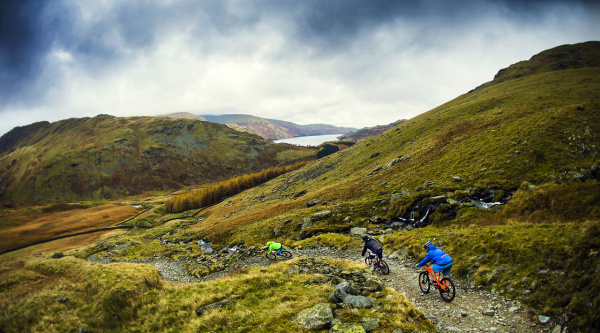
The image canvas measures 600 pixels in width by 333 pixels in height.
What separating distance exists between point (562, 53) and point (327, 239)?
190391 mm

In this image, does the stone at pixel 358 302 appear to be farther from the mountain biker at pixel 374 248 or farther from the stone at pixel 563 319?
the stone at pixel 563 319

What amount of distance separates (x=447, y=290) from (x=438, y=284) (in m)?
0.48

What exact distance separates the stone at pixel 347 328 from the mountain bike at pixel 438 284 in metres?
6.25

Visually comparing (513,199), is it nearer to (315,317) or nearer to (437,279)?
(437,279)

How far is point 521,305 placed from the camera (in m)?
11.1

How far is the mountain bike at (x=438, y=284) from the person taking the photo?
41.4 ft

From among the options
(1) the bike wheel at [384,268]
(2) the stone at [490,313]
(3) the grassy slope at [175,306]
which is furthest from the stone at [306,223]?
(2) the stone at [490,313]

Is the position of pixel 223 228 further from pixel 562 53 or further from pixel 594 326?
pixel 562 53

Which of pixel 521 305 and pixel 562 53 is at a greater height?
pixel 562 53

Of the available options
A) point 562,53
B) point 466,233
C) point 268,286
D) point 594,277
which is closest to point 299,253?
point 268,286

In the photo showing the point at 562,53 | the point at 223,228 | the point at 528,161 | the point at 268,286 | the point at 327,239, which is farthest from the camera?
the point at 562,53

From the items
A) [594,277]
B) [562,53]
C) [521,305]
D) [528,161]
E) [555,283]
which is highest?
[562,53]

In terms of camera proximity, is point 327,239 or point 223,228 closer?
point 327,239

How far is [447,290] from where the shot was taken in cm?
1259
